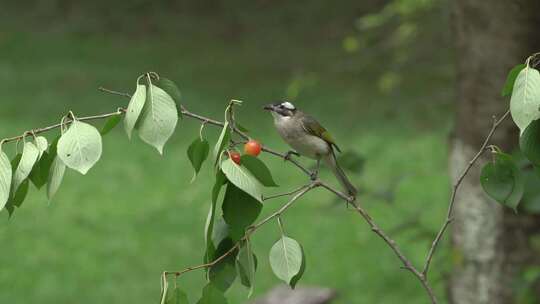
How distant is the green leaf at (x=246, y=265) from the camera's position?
1.64 metres

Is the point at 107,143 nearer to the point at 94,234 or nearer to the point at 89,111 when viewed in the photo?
the point at 89,111

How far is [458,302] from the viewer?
4.29m

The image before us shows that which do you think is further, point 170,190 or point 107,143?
point 107,143

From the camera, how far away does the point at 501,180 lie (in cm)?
176

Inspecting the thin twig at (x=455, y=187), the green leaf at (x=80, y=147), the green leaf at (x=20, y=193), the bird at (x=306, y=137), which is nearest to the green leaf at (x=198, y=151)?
the green leaf at (x=80, y=147)

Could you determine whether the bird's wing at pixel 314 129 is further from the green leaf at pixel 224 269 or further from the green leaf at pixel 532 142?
the green leaf at pixel 532 142

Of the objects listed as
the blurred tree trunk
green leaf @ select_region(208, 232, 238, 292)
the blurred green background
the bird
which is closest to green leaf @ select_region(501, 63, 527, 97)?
green leaf @ select_region(208, 232, 238, 292)

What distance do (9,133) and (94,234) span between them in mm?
2937

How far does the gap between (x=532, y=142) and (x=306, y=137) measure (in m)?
1.33

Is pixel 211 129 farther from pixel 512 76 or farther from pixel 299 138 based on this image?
pixel 512 76

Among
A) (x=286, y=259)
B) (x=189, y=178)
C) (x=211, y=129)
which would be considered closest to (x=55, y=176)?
(x=286, y=259)

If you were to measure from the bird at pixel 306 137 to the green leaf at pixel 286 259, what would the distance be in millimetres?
1170

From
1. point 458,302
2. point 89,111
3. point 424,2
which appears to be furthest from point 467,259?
point 89,111

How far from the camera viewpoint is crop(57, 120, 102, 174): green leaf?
1511 millimetres
